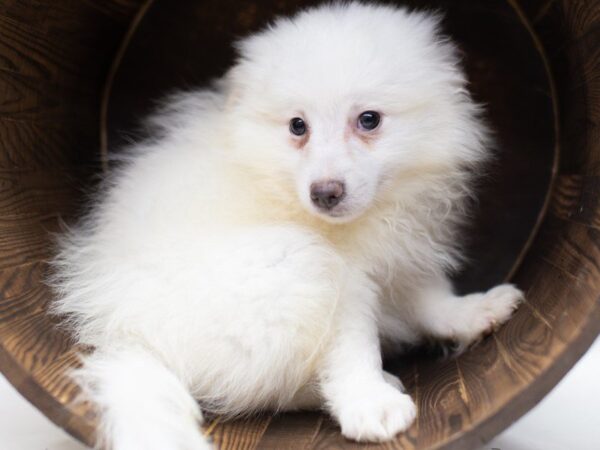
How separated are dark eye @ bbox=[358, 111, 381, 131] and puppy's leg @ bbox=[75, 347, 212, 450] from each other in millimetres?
928

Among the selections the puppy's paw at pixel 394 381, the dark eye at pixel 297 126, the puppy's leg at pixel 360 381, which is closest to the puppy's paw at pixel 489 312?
the puppy's paw at pixel 394 381

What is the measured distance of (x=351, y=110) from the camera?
2.21 meters

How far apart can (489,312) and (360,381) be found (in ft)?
2.15

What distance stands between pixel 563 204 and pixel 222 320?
129 centimetres

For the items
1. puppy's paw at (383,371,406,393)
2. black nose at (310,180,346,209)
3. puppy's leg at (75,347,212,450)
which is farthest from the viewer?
puppy's paw at (383,371,406,393)

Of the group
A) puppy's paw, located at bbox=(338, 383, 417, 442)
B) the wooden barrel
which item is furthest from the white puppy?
the wooden barrel

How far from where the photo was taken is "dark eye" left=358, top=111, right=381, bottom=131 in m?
2.23

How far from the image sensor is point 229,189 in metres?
2.38

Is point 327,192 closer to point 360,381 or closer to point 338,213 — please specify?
point 338,213

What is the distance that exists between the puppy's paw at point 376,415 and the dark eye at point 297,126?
81 centimetres

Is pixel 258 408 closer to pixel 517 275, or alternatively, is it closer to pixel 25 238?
pixel 25 238

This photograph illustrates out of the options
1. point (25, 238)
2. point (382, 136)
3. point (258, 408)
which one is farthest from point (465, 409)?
point (25, 238)

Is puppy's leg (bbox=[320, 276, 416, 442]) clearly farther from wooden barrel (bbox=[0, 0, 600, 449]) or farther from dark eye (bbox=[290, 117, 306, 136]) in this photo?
dark eye (bbox=[290, 117, 306, 136])

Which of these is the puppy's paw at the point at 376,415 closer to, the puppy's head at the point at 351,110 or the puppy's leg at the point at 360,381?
the puppy's leg at the point at 360,381
